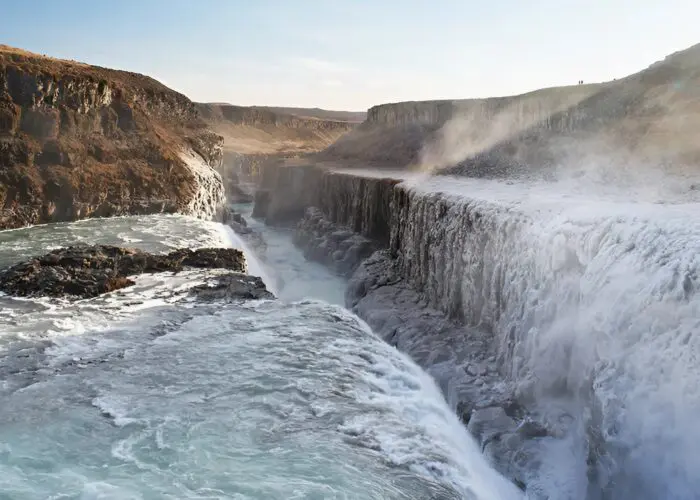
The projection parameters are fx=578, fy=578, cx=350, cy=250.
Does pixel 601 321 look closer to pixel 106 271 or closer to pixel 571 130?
pixel 106 271

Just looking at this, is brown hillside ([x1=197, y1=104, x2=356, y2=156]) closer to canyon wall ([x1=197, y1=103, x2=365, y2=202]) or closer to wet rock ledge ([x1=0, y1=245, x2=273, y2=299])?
canyon wall ([x1=197, y1=103, x2=365, y2=202])

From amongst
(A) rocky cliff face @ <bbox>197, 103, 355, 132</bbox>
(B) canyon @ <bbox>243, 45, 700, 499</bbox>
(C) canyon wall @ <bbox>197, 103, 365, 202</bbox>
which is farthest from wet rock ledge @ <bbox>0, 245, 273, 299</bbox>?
(A) rocky cliff face @ <bbox>197, 103, 355, 132</bbox>

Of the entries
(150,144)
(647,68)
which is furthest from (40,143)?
(647,68)

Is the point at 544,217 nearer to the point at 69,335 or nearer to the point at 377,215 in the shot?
the point at 69,335

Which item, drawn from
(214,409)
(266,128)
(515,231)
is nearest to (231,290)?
(214,409)

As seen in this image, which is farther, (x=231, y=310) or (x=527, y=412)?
(x=231, y=310)
